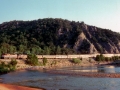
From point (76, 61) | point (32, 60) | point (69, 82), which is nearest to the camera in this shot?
point (69, 82)

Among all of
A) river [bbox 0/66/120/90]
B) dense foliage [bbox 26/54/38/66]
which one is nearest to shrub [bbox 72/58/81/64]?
dense foliage [bbox 26/54/38/66]

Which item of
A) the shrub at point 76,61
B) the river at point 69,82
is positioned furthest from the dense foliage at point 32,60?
the river at point 69,82

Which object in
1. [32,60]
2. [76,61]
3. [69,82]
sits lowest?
[69,82]

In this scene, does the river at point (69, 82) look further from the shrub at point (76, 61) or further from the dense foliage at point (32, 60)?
the shrub at point (76, 61)

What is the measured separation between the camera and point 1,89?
33.5 m

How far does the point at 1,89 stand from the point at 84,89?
11621mm

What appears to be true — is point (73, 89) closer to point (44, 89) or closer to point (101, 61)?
point (44, 89)

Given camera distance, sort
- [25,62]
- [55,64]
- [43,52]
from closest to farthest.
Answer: [25,62] < [55,64] < [43,52]

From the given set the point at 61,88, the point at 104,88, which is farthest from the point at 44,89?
the point at 104,88

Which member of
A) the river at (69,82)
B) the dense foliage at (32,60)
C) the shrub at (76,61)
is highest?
the dense foliage at (32,60)

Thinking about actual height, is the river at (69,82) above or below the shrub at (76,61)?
below

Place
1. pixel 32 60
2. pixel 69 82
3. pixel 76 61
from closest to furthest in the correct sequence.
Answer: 1. pixel 69 82
2. pixel 32 60
3. pixel 76 61

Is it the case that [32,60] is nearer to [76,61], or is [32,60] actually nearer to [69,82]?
[76,61]

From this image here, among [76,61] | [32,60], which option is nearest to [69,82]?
[32,60]
